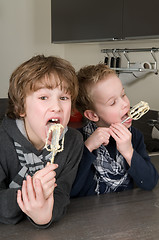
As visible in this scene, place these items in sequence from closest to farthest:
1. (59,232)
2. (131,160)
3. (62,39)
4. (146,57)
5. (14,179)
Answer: (59,232) → (14,179) → (131,160) → (146,57) → (62,39)

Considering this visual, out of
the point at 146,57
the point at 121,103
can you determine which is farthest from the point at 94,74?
the point at 146,57

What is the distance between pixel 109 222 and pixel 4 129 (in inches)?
15.6

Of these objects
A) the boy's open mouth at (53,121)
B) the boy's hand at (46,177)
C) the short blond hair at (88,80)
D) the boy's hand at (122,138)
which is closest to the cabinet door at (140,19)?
the short blond hair at (88,80)

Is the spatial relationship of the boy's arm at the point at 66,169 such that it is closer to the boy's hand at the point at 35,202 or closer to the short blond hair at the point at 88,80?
the boy's hand at the point at 35,202

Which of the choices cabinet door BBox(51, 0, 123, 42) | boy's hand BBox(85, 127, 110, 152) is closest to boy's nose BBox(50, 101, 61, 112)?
boy's hand BBox(85, 127, 110, 152)

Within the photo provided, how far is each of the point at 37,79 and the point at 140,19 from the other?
4.06 ft

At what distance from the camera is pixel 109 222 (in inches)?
35.3

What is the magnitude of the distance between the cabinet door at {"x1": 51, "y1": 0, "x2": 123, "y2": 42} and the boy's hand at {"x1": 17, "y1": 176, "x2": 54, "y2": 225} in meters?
1.56

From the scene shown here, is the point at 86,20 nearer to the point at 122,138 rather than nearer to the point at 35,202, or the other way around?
the point at 122,138

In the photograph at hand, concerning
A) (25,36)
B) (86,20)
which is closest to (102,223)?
(86,20)

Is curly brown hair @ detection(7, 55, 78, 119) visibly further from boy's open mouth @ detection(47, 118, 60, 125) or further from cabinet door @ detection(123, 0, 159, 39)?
cabinet door @ detection(123, 0, 159, 39)

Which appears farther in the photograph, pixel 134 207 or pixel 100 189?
pixel 100 189

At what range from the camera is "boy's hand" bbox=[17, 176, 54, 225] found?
81cm

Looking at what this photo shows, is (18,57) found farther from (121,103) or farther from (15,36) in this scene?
(121,103)
